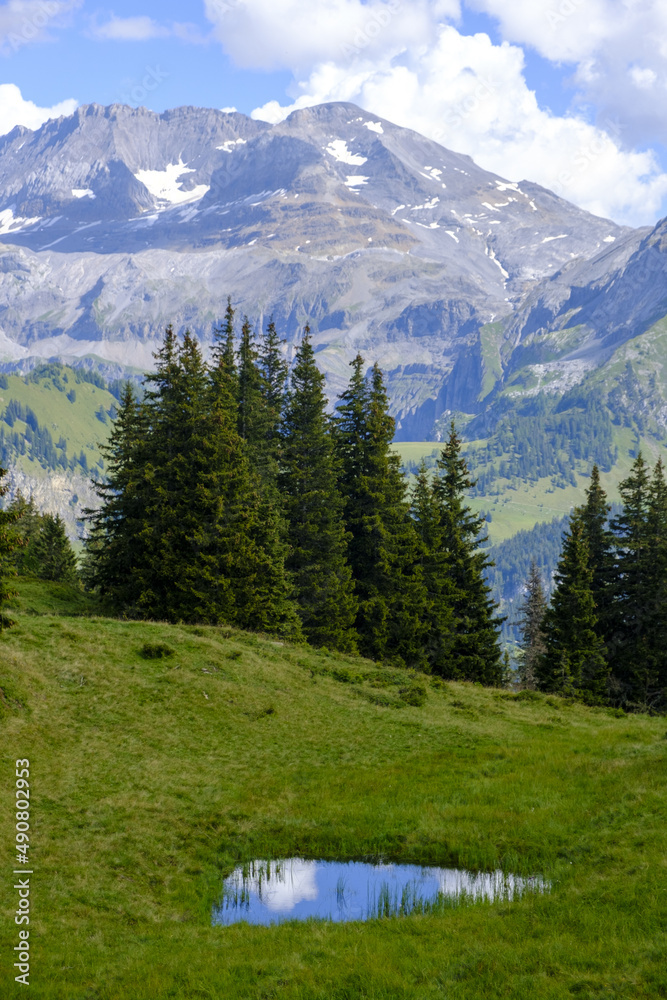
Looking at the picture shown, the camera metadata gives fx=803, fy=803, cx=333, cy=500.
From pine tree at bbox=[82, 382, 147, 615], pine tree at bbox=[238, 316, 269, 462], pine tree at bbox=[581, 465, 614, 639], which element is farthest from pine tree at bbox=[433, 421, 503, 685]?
pine tree at bbox=[82, 382, 147, 615]

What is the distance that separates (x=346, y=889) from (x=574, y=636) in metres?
40.5

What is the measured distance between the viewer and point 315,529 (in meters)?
55.1

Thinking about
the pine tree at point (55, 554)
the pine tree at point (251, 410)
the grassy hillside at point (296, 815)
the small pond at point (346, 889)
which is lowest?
the small pond at point (346, 889)

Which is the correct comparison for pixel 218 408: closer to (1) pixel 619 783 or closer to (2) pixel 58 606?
(2) pixel 58 606

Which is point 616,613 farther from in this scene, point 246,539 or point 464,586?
point 246,539

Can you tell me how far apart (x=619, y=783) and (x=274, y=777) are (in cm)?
1069

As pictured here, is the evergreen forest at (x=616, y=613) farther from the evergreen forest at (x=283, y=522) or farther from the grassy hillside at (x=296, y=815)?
the grassy hillside at (x=296, y=815)

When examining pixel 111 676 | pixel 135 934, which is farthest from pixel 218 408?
pixel 135 934

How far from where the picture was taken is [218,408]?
1940 inches

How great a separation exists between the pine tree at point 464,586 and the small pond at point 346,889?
38.0m

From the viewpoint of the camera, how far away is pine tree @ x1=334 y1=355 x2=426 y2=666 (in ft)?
185

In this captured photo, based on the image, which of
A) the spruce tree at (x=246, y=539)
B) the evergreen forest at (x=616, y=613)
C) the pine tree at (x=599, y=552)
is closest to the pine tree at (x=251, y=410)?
the spruce tree at (x=246, y=539)

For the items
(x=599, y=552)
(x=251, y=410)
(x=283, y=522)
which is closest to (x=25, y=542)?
(x=283, y=522)

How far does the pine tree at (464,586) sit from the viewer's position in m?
58.5
